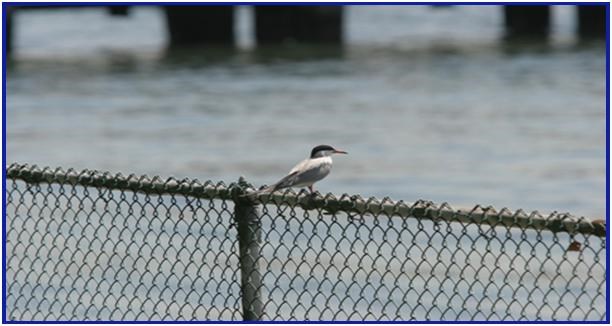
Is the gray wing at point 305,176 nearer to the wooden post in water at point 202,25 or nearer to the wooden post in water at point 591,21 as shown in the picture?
the wooden post in water at point 202,25

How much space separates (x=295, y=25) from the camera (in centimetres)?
5550

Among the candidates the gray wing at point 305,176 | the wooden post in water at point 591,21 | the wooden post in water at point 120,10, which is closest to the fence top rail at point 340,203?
the gray wing at point 305,176

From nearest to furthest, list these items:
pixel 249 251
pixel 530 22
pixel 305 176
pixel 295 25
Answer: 1. pixel 249 251
2. pixel 305 176
3. pixel 295 25
4. pixel 530 22

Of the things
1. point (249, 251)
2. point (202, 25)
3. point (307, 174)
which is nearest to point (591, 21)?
point (202, 25)

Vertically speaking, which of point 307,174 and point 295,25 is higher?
point 307,174

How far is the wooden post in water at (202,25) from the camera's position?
56375mm

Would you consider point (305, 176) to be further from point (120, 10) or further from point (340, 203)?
point (120, 10)

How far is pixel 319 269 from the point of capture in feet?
50.8

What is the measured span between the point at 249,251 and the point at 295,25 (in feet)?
158

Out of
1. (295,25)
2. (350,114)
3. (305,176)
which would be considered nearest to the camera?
(305,176)

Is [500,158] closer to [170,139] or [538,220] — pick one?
[170,139]

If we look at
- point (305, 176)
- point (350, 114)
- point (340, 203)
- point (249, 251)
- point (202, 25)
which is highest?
point (340, 203)

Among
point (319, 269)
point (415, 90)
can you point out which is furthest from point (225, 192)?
point (415, 90)

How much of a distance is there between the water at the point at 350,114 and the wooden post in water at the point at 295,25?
945mm
